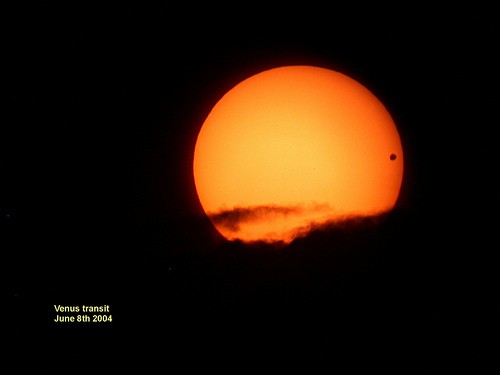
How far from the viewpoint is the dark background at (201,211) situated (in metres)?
2.53

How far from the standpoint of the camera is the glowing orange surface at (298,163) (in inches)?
101

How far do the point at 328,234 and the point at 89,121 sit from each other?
4.49ft

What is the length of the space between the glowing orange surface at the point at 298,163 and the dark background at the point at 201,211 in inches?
3.8

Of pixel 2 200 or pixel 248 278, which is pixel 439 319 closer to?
pixel 248 278

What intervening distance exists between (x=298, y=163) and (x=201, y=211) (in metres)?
0.54

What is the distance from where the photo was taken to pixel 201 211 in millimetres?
2637

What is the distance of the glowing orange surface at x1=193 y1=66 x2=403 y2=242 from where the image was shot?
2.56 metres

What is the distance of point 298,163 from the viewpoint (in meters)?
2.56

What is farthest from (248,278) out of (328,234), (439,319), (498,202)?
(498,202)

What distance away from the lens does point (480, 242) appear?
2.62 metres

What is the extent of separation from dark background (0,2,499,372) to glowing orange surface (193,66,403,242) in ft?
0.32

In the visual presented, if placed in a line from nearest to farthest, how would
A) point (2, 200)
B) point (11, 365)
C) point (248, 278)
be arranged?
point (11, 365) → point (248, 278) → point (2, 200)

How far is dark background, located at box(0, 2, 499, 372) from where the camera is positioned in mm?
2529

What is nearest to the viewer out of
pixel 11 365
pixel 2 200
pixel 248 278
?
pixel 11 365
